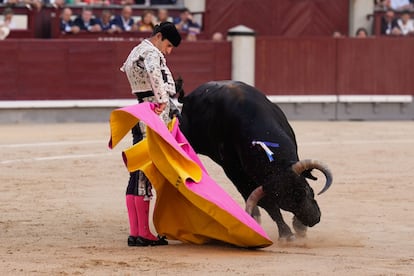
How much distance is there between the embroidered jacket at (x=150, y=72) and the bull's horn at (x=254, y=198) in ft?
2.34

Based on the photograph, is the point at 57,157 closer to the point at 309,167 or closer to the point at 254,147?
the point at 254,147

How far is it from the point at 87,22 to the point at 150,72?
29.6 ft

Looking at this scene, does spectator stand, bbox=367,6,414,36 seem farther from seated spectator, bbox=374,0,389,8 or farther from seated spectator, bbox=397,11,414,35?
seated spectator, bbox=397,11,414,35

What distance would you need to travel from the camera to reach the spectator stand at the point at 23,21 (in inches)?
579

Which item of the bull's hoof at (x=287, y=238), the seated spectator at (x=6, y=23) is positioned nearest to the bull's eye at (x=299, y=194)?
the bull's hoof at (x=287, y=238)

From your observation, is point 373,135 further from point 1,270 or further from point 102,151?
point 1,270

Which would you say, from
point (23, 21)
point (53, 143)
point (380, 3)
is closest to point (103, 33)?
point (23, 21)

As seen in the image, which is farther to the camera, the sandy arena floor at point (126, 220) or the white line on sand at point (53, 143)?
the white line on sand at point (53, 143)

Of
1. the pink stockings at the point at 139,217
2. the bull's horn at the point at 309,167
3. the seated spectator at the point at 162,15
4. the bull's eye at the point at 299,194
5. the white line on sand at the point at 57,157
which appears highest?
the seated spectator at the point at 162,15

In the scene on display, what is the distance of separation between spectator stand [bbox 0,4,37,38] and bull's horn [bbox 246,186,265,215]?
872 cm

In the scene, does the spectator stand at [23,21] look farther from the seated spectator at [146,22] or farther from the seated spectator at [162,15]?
the seated spectator at [162,15]

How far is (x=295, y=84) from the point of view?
15.9 m

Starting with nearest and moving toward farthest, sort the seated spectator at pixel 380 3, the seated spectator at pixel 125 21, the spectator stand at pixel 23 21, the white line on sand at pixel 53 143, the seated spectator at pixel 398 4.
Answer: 1. the white line on sand at pixel 53 143
2. the spectator stand at pixel 23 21
3. the seated spectator at pixel 125 21
4. the seated spectator at pixel 398 4
5. the seated spectator at pixel 380 3

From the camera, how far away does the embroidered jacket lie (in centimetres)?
630
